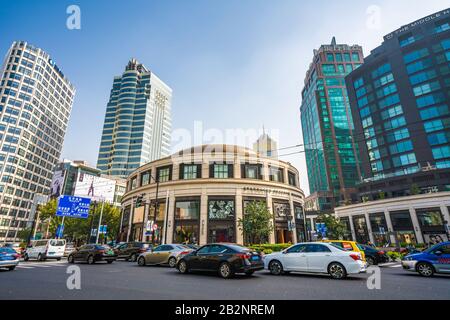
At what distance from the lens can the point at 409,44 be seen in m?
63.4

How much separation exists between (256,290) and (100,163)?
117224mm

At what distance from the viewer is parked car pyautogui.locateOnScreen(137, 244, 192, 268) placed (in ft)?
47.2

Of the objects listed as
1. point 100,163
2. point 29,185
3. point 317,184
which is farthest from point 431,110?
point 29,185

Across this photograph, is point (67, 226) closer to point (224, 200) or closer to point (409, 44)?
point (224, 200)

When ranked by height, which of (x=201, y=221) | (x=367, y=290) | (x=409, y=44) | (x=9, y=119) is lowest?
(x=367, y=290)

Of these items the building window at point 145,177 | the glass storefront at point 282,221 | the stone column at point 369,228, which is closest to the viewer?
the glass storefront at point 282,221

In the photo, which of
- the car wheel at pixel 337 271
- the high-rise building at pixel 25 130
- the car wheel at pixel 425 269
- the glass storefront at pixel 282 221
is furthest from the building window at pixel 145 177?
the high-rise building at pixel 25 130

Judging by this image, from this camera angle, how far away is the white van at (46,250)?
67.7 ft

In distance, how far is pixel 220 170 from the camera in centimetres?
3491

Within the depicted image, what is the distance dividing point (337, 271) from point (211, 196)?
24.3 meters

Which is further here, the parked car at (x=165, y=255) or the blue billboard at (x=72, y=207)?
the blue billboard at (x=72, y=207)

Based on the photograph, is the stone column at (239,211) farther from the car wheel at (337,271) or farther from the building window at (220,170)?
the car wheel at (337,271)

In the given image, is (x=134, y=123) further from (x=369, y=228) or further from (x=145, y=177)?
(x=369, y=228)

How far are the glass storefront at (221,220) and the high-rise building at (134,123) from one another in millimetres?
80945
